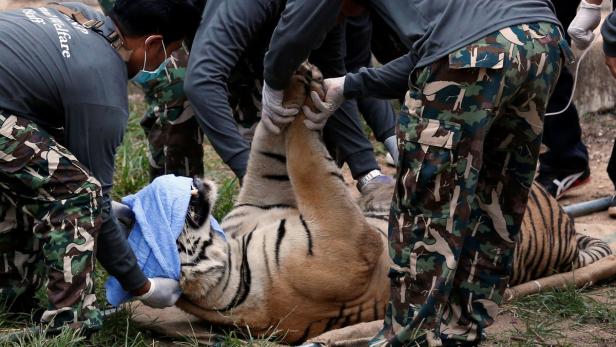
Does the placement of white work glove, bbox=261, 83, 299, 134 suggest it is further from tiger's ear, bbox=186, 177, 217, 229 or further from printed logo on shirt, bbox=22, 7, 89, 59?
printed logo on shirt, bbox=22, 7, 89, 59

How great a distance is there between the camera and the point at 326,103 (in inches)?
157

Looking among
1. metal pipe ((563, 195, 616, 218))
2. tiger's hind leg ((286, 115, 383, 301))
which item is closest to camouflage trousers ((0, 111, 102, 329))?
tiger's hind leg ((286, 115, 383, 301))

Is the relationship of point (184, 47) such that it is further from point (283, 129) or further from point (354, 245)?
point (354, 245)

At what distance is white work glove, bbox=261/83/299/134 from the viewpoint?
3.97 meters

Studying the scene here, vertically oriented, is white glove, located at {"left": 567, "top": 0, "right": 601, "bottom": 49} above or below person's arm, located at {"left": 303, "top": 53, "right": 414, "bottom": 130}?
below

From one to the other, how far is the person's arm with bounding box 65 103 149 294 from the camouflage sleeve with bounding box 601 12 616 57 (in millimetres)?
1838

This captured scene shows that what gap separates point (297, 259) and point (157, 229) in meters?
0.60

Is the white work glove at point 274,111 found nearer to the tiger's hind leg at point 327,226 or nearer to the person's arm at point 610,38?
the tiger's hind leg at point 327,226

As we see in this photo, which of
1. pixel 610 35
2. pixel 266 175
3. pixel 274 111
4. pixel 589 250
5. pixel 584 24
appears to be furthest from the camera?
pixel 589 250

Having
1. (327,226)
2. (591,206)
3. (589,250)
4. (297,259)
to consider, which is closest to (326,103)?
(327,226)

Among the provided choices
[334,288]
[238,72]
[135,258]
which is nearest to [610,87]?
[238,72]

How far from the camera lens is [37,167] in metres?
3.46

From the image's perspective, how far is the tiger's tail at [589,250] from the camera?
4.88m

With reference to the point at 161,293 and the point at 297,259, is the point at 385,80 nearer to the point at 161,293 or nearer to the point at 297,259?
Result: the point at 297,259
